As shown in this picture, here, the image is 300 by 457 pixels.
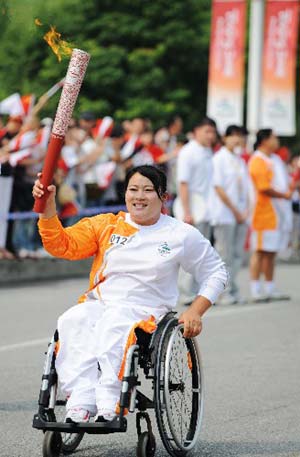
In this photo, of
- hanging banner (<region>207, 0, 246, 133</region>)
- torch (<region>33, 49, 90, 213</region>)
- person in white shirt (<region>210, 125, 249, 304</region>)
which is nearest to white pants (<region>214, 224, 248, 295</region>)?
person in white shirt (<region>210, 125, 249, 304</region>)

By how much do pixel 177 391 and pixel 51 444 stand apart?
66 centimetres

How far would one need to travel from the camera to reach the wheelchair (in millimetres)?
6266

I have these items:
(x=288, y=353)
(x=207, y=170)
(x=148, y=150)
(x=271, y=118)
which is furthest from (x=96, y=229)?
(x=271, y=118)

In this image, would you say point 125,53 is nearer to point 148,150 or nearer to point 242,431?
point 148,150

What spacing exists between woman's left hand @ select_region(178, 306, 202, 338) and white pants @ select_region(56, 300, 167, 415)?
0.83 feet

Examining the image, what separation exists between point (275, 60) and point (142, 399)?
17506 mm

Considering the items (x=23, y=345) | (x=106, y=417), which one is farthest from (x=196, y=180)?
(x=106, y=417)

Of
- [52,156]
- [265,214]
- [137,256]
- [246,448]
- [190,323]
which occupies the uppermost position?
[52,156]

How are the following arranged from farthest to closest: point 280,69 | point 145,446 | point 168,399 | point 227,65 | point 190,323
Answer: point 280,69 < point 227,65 < point 190,323 < point 145,446 < point 168,399

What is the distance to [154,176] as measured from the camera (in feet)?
22.4

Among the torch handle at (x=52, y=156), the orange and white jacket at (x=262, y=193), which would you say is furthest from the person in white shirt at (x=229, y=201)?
the torch handle at (x=52, y=156)

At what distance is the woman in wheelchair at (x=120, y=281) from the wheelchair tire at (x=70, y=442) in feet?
1.20

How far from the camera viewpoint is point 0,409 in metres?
7.99

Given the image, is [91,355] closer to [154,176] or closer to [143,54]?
[154,176]
